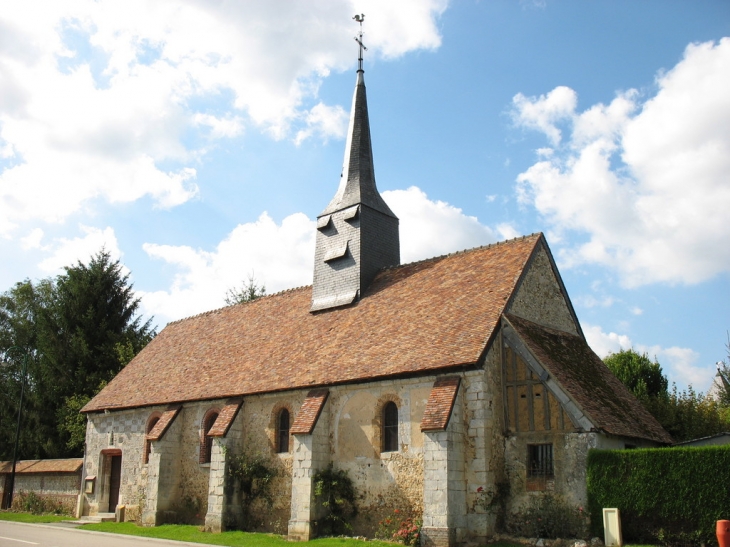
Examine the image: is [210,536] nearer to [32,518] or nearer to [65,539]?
[65,539]

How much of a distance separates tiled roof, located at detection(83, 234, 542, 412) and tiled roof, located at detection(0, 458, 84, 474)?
288 centimetres

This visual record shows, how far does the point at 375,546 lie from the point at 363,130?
15867mm

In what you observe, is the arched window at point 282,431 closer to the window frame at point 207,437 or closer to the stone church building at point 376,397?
the stone church building at point 376,397

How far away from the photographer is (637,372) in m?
27.2

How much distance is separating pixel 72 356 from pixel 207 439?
1648 cm

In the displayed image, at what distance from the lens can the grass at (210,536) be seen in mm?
15777

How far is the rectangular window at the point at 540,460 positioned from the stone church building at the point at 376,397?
32 millimetres

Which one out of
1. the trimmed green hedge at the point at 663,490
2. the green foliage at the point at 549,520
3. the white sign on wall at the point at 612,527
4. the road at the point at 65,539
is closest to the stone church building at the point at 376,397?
the green foliage at the point at 549,520

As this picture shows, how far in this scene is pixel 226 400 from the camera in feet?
68.8

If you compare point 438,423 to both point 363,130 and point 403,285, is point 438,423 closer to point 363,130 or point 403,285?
point 403,285

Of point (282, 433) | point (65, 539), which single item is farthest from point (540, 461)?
point (65, 539)

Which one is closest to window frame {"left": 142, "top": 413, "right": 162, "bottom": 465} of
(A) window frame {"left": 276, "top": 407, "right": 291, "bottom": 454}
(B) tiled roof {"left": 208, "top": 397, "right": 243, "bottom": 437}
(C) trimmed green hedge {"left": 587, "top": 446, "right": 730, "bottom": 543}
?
(B) tiled roof {"left": 208, "top": 397, "right": 243, "bottom": 437}

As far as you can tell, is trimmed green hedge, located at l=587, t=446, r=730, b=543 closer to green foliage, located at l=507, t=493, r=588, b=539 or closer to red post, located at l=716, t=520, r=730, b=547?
green foliage, located at l=507, t=493, r=588, b=539

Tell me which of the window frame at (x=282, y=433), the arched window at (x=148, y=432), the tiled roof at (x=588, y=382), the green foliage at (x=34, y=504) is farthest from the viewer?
the green foliage at (x=34, y=504)
